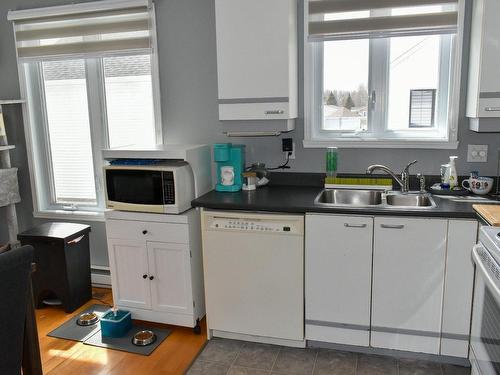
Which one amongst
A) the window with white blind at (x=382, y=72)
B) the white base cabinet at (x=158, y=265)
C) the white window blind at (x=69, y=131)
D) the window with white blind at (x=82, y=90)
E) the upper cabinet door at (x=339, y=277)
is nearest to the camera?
the upper cabinet door at (x=339, y=277)

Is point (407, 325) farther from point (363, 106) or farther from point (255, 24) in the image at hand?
point (255, 24)

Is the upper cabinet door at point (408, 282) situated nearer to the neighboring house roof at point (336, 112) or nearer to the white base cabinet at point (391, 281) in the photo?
the white base cabinet at point (391, 281)

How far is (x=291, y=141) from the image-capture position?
3137 millimetres

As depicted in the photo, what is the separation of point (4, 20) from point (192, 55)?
1.68m

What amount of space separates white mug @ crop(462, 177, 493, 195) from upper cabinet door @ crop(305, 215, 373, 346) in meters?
0.75

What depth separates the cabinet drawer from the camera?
2846 millimetres

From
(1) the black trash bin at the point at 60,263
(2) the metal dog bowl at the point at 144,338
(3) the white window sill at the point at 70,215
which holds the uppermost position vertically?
(3) the white window sill at the point at 70,215

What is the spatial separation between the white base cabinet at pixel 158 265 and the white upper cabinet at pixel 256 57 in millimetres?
803

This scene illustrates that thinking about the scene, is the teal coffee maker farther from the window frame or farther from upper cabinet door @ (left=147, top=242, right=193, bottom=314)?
the window frame

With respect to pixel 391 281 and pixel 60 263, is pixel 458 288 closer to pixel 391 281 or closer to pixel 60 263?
pixel 391 281

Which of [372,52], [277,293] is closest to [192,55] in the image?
[372,52]

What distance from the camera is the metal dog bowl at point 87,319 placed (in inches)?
123

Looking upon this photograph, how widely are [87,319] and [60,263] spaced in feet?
1.46

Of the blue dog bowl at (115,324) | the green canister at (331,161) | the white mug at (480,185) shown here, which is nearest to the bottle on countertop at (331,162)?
the green canister at (331,161)
